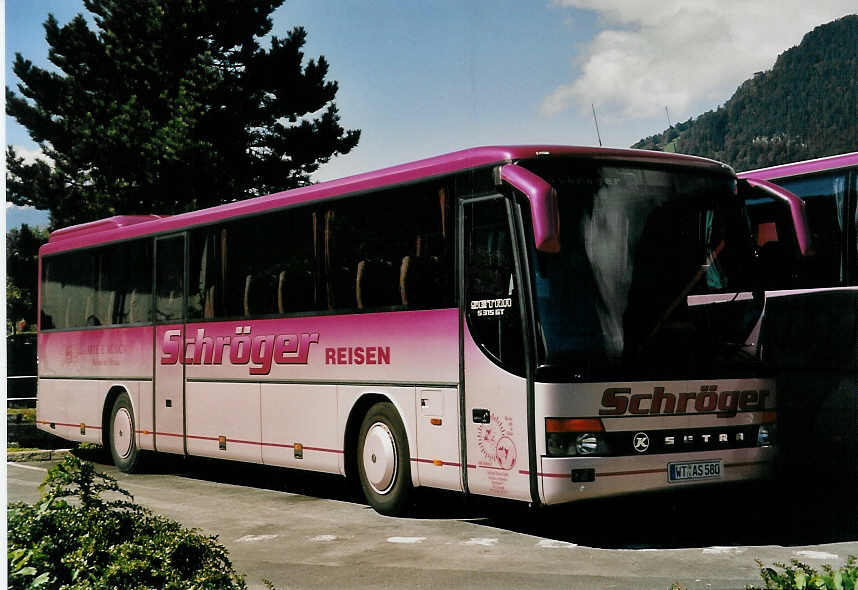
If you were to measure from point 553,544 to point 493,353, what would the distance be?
65.2 inches

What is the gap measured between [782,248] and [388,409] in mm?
4138

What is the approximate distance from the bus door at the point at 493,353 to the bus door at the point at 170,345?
255 inches

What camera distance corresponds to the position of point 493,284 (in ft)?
33.0

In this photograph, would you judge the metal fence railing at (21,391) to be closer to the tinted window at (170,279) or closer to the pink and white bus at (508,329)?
the tinted window at (170,279)

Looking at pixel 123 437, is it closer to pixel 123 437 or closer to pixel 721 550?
pixel 123 437

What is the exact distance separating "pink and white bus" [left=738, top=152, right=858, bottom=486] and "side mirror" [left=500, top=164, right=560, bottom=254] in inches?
131

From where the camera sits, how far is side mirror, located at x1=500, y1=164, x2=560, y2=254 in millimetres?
8664

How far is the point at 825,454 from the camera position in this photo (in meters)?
11.9

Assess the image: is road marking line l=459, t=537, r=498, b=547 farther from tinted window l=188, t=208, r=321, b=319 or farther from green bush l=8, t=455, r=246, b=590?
tinted window l=188, t=208, r=321, b=319

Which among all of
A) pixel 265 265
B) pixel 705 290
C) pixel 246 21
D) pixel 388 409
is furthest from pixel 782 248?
pixel 246 21

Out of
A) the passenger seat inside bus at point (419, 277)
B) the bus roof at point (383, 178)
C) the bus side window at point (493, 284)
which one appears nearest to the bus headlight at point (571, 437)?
the bus side window at point (493, 284)

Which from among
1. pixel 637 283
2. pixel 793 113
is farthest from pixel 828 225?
pixel 793 113

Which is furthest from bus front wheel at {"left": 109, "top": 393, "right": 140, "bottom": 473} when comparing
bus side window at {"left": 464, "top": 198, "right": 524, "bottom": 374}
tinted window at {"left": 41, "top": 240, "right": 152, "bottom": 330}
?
bus side window at {"left": 464, "top": 198, "right": 524, "bottom": 374}

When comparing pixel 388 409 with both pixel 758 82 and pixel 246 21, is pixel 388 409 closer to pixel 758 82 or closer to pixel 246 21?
pixel 246 21
